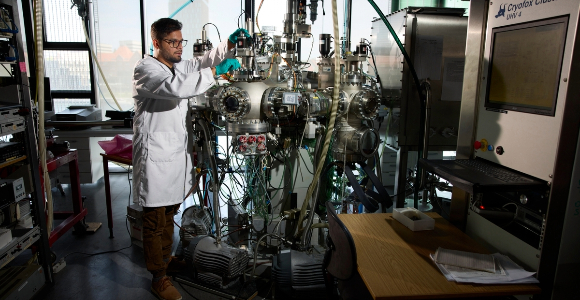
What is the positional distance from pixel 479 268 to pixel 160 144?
1597 millimetres

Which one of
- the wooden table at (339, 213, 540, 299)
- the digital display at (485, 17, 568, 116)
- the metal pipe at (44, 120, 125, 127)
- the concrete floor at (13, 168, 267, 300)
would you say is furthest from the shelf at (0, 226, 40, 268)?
the digital display at (485, 17, 568, 116)

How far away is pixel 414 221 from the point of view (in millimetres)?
1532

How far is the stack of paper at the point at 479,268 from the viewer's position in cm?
114

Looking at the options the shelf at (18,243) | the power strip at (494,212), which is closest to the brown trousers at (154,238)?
the shelf at (18,243)

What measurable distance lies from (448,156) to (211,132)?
8.29 ft

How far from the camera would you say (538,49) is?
4.14 feet

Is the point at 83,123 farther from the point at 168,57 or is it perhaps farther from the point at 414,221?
the point at 414,221

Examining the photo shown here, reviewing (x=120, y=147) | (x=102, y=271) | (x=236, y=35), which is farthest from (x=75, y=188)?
(x=236, y=35)

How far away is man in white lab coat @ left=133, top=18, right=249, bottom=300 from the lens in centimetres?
203

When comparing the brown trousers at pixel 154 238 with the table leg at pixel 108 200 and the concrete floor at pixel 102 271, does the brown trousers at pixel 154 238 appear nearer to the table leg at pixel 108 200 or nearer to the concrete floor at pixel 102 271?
the concrete floor at pixel 102 271

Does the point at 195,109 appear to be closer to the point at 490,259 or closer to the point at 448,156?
the point at 490,259

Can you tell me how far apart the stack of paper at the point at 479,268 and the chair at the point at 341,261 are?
0.96ft

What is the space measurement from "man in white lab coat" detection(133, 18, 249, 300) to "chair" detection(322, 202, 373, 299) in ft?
3.39

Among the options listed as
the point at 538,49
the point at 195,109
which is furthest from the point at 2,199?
the point at 538,49
